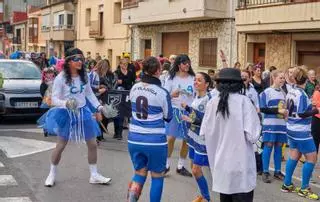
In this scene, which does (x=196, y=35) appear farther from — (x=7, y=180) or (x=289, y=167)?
(x=7, y=180)

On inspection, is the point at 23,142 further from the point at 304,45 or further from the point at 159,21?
the point at 159,21

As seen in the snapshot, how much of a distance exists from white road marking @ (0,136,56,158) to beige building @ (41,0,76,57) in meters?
32.5

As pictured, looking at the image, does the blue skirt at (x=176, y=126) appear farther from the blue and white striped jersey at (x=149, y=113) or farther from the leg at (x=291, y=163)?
the blue and white striped jersey at (x=149, y=113)

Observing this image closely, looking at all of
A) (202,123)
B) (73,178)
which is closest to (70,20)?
(73,178)

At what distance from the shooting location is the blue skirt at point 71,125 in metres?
7.10

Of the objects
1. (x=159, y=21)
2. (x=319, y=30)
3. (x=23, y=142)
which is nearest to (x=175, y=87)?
(x=23, y=142)

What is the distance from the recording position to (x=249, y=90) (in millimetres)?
7676

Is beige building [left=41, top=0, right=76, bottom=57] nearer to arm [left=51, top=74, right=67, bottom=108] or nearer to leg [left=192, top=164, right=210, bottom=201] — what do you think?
arm [left=51, top=74, right=67, bottom=108]

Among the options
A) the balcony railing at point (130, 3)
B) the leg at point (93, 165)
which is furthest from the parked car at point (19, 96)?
the balcony railing at point (130, 3)

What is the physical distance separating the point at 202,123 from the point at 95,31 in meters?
32.2

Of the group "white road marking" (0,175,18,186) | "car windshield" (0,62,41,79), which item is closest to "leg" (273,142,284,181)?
"white road marking" (0,175,18,186)

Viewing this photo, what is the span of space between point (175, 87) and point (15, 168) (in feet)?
9.35

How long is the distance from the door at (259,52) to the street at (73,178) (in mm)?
10907

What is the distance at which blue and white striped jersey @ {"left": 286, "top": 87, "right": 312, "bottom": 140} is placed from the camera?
22.6 feet
